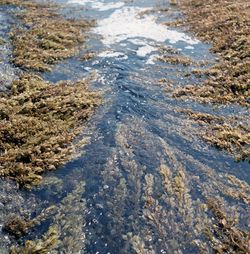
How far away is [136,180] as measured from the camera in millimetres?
9797

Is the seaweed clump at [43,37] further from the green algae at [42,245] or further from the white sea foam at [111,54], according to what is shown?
the green algae at [42,245]

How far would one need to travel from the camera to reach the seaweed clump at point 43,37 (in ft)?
54.8

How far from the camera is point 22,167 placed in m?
9.76

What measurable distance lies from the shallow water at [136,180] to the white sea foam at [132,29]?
482 centimetres

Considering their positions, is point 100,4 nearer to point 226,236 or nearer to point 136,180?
point 136,180

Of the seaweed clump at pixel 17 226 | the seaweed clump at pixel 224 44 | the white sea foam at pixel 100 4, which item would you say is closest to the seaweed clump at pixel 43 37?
the white sea foam at pixel 100 4

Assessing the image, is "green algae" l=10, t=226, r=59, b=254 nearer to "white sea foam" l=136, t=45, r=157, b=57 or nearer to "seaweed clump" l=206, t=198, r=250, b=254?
"seaweed clump" l=206, t=198, r=250, b=254

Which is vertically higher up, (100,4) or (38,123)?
(100,4)

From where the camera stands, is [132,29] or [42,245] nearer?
[42,245]

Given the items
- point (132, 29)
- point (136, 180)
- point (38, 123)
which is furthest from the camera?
point (132, 29)

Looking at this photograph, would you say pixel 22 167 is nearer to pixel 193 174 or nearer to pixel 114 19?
pixel 193 174

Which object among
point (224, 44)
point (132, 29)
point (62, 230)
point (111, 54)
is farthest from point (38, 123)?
point (132, 29)

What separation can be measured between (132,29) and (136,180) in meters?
13.9

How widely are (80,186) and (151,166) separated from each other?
7.14 feet
